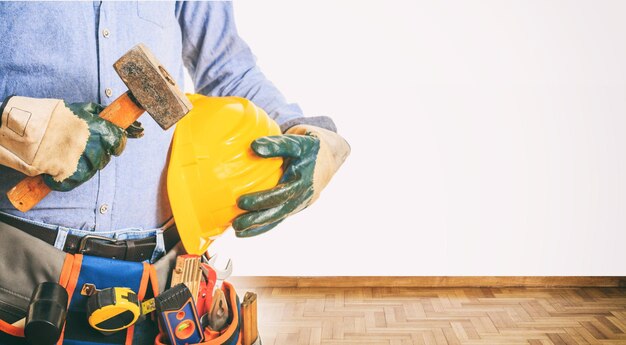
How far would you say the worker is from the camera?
0.70 meters

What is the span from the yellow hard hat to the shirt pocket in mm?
205

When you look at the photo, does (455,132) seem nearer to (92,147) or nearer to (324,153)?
(324,153)

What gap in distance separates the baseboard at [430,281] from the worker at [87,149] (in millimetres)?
2970

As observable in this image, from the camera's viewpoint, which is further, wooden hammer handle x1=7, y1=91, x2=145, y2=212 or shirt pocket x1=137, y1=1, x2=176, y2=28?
shirt pocket x1=137, y1=1, x2=176, y2=28

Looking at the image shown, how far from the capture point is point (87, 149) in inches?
28.2

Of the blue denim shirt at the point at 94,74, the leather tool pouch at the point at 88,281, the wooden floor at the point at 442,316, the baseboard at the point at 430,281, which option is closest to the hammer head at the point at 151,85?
the blue denim shirt at the point at 94,74

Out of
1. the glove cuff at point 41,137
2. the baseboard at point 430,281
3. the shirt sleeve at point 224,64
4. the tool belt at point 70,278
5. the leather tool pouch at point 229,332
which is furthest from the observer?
the baseboard at point 430,281

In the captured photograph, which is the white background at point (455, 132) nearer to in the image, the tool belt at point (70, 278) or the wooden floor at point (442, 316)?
the wooden floor at point (442, 316)

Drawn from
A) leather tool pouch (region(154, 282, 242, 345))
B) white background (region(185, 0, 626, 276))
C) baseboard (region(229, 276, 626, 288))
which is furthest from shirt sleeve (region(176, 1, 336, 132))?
baseboard (region(229, 276, 626, 288))

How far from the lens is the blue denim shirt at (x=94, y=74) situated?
2.64 feet

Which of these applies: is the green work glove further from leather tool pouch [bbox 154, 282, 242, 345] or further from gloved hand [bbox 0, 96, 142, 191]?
leather tool pouch [bbox 154, 282, 242, 345]

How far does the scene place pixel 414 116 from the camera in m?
3.75

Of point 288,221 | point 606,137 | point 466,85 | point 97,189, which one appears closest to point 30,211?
point 97,189

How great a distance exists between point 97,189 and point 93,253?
118 mm
